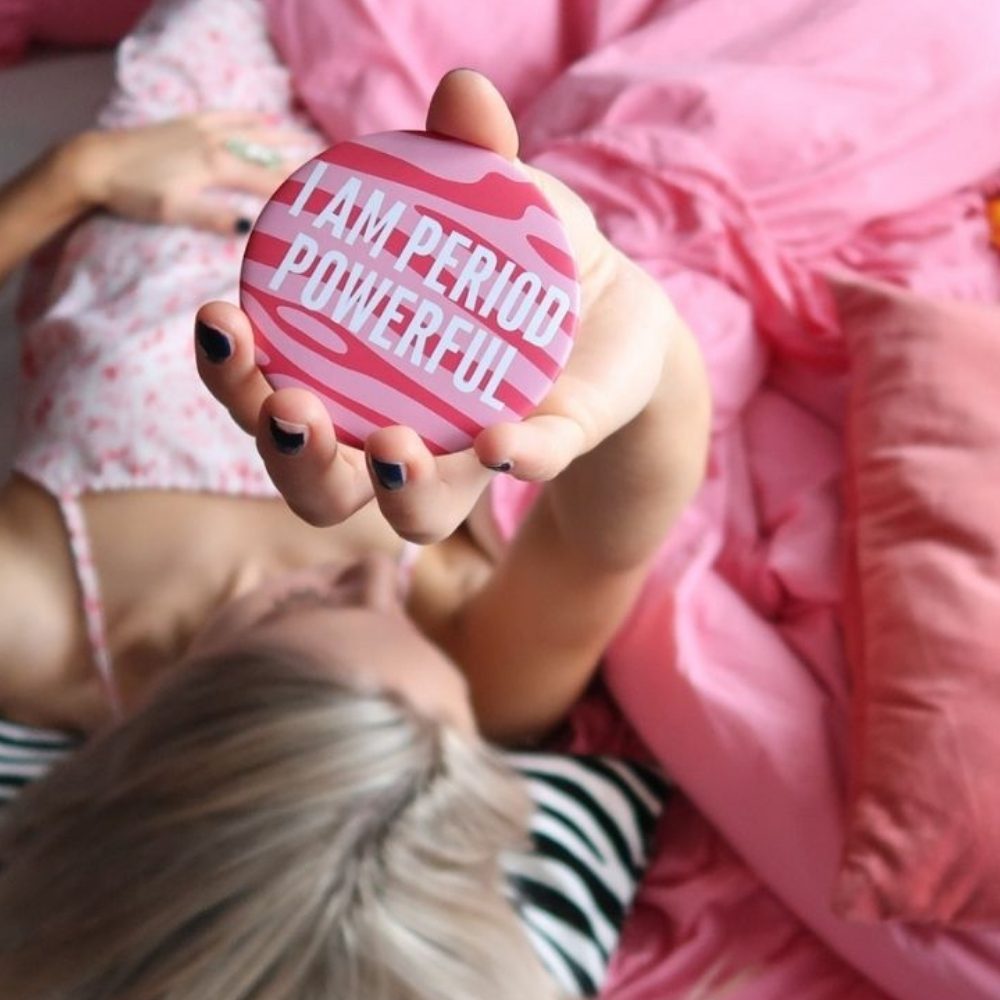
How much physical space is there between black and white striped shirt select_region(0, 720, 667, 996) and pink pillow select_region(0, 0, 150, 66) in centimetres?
92

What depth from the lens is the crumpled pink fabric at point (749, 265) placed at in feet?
2.62

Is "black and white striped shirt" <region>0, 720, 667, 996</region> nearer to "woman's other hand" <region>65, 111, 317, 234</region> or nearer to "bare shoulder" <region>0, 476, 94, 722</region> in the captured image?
"bare shoulder" <region>0, 476, 94, 722</region>

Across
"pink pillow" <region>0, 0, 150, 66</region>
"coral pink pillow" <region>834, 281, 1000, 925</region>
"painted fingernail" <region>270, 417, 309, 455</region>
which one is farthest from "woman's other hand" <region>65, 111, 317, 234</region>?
"painted fingernail" <region>270, 417, 309, 455</region>

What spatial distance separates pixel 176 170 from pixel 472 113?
0.64m

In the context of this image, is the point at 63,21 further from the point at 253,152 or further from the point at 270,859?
the point at 270,859

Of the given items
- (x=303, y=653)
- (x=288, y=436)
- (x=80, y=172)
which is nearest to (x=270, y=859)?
(x=303, y=653)

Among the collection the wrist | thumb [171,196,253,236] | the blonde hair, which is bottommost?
the blonde hair

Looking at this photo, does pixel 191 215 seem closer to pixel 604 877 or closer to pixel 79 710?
pixel 79 710

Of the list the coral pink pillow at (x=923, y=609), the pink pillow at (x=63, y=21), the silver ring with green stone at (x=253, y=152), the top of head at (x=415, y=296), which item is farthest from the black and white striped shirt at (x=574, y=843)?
the pink pillow at (x=63, y=21)

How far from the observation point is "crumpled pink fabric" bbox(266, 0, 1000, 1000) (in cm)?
80

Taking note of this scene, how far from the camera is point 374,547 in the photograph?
35.8 inches

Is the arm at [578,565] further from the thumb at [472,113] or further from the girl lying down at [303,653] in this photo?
the thumb at [472,113]

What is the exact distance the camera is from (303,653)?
2.35 feet

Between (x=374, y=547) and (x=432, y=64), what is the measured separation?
0.49 meters
